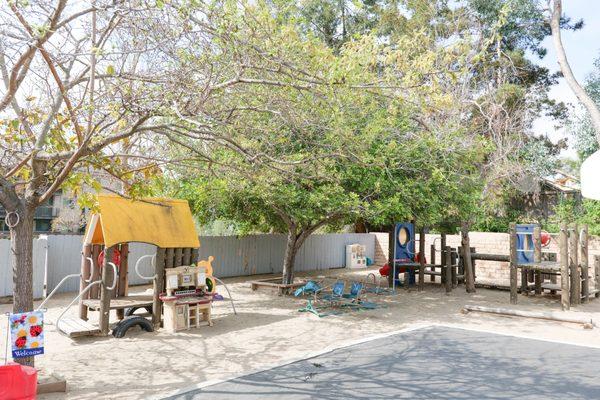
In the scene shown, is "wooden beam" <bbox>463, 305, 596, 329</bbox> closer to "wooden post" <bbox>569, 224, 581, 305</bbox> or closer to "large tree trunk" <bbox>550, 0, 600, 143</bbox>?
"wooden post" <bbox>569, 224, 581, 305</bbox>

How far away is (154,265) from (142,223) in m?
0.89

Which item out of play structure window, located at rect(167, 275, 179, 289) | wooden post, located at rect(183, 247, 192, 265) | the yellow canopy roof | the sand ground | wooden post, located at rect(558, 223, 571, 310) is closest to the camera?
the sand ground

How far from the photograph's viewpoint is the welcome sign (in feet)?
17.9

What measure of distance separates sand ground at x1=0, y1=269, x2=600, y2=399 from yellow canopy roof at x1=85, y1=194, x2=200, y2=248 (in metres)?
1.69

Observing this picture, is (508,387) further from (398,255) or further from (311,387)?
(398,255)

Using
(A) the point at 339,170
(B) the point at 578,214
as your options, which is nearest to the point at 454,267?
(A) the point at 339,170

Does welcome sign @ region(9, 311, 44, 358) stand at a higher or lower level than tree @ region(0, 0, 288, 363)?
lower

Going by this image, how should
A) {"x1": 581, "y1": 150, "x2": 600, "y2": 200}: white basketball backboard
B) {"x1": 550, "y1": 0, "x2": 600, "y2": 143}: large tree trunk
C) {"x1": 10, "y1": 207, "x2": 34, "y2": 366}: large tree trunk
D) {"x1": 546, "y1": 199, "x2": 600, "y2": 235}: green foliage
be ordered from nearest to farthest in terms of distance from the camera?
{"x1": 581, "y1": 150, "x2": 600, "y2": 200}: white basketball backboard, {"x1": 10, "y1": 207, "x2": 34, "y2": 366}: large tree trunk, {"x1": 550, "y1": 0, "x2": 600, "y2": 143}: large tree trunk, {"x1": 546, "y1": 199, "x2": 600, "y2": 235}: green foliage

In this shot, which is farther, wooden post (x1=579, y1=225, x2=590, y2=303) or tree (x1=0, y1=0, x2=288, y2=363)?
wooden post (x1=579, y1=225, x2=590, y2=303)

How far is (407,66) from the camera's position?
23.0 ft

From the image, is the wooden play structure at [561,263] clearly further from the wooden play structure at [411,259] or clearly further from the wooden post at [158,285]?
the wooden post at [158,285]

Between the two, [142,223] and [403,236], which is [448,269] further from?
[142,223]

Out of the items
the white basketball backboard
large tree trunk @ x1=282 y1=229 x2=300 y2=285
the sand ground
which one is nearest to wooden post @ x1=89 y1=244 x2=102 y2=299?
the sand ground

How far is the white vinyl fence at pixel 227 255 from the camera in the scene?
13.5 meters
